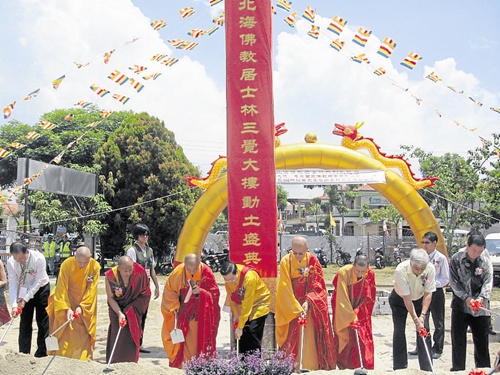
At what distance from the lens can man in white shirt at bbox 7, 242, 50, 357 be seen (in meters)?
6.59

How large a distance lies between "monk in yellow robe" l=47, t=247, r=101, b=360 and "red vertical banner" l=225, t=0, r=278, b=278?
1.74m

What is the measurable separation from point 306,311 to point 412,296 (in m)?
1.17

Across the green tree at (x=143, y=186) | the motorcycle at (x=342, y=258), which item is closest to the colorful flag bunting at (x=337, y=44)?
the green tree at (x=143, y=186)

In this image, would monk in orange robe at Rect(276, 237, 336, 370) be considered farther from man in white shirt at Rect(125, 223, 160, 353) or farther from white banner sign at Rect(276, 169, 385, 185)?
white banner sign at Rect(276, 169, 385, 185)

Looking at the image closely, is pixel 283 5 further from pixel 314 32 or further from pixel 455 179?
pixel 455 179

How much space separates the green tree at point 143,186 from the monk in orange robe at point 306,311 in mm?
15153

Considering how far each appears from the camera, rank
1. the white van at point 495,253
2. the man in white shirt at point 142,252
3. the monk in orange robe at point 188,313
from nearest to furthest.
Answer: the monk in orange robe at point 188,313 → the man in white shirt at point 142,252 → the white van at point 495,253

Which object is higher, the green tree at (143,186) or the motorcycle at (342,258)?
the green tree at (143,186)

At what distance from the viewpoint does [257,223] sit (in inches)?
274

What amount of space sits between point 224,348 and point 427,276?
3.32 meters

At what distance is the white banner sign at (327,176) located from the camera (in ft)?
35.6

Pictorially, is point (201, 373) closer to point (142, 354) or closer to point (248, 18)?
point (142, 354)

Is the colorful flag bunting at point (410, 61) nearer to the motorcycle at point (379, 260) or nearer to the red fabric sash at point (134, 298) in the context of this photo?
the red fabric sash at point (134, 298)

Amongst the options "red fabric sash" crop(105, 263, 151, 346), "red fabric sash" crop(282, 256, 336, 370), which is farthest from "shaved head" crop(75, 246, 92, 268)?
"red fabric sash" crop(282, 256, 336, 370)
